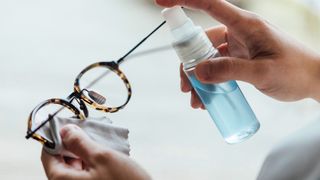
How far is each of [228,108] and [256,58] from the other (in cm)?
8

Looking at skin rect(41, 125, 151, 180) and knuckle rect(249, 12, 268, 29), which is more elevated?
skin rect(41, 125, 151, 180)

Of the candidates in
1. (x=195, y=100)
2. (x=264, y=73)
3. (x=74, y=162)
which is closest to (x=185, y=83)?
(x=195, y=100)

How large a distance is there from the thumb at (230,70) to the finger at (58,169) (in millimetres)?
193

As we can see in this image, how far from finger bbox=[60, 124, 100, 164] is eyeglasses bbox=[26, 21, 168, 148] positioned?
18 millimetres

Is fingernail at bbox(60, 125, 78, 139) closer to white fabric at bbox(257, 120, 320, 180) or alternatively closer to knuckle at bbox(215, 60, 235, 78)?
knuckle at bbox(215, 60, 235, 78)

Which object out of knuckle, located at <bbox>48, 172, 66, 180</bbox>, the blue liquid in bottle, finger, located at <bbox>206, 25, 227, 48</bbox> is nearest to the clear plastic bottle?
the blue liquid in bottle

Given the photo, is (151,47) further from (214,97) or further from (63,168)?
(63,168)

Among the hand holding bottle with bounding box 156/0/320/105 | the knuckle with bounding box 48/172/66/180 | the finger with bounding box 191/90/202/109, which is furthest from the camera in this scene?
the finger with bounding box 191/90/202/109

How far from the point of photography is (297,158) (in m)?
0.88

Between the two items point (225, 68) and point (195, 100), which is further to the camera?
point (195, 100)

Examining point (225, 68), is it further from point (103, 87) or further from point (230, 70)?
point (103, 87)

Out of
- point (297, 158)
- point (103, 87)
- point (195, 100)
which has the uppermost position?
point (103, 87)

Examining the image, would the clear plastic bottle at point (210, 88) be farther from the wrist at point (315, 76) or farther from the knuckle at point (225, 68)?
the wrist at point (315, 76)

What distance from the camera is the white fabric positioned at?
86 cm
